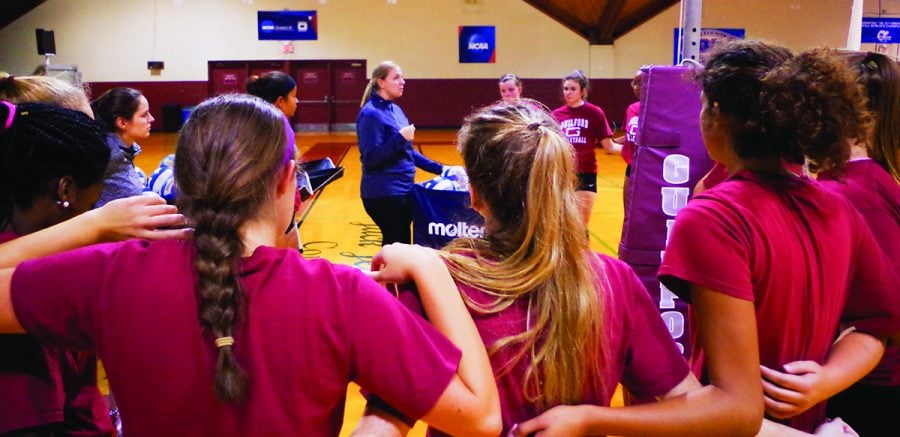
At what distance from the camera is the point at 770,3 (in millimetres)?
19047

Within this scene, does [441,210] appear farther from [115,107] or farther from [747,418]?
[747,418]

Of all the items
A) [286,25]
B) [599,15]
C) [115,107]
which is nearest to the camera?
[115,107]

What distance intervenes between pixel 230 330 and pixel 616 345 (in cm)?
67

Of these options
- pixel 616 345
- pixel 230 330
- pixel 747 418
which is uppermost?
pixel 230 330

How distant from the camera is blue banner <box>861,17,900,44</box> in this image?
1702 centimetres

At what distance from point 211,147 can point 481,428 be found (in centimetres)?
61

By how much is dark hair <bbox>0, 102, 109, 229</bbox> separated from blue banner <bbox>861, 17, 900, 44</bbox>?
19.6m

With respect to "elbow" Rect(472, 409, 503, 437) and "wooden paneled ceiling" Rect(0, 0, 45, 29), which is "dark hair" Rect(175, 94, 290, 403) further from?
"wooden paneled ceiling" Rect(0, 0, 45, 29)

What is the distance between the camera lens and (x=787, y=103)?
1.27 metres

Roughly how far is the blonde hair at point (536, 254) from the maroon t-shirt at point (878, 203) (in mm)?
792

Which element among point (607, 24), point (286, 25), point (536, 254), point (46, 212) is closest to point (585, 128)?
point (536, 254)

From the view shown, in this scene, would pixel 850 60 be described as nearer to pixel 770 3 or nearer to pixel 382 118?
pixel 382 118

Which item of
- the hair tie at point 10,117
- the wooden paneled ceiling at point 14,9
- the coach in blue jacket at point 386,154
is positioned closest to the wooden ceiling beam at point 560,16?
the wooden paneled ceiling at point 14,9

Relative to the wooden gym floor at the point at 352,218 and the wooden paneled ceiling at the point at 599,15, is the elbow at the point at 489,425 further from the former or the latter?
the wooden paneled ceiling at the point at 599,15
